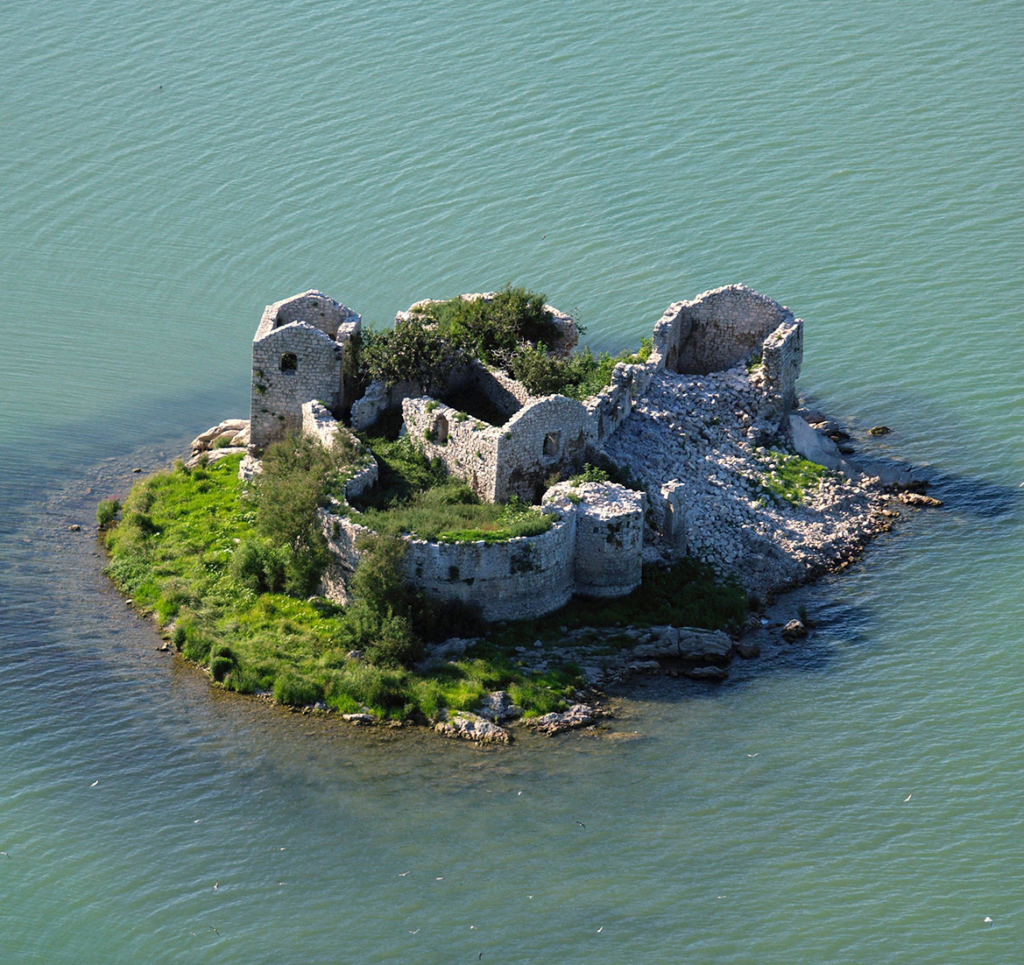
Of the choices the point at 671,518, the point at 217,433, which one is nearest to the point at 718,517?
the point at 671,518

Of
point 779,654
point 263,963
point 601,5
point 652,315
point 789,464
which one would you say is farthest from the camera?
point 601,5

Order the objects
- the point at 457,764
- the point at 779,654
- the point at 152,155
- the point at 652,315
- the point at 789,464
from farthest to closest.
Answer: the point at 152,155 → the point at 652,315 → the point at 789,464 → the point at 779,654 → the point at 457,764

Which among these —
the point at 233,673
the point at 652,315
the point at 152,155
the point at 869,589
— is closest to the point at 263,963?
the point at 233,673

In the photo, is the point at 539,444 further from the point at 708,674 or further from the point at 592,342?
the point at 592,342

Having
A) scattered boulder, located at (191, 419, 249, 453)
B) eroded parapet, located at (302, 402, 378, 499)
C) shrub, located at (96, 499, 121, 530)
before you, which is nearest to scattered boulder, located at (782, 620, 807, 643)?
eroded parapet, located at (302, 402, 378, 499)

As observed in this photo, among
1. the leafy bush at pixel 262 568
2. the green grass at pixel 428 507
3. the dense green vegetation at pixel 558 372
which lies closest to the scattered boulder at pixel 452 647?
the green grass at pixel 428 507

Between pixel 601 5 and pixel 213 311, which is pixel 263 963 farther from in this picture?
pixel 601 5
